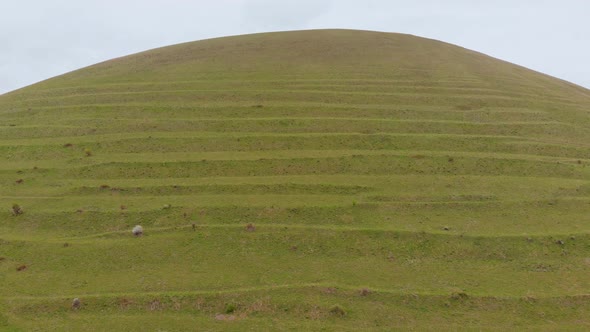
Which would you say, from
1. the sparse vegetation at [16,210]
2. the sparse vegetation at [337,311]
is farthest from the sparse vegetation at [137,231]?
the sparse vegetation at [337,311]

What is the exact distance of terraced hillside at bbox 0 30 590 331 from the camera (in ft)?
43.9

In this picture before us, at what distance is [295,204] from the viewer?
19141mm

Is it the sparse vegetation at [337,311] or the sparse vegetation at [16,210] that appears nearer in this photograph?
Answer: the sparse vegetation at [337,311]

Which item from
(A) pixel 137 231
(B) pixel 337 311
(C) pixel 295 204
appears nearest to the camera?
(B) pixel 337 311

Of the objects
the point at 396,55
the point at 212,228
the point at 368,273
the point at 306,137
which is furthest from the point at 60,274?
the point at 396,55

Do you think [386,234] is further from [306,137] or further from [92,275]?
[92,275]

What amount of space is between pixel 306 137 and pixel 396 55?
2379 cm

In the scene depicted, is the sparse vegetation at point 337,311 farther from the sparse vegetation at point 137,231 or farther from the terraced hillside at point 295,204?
the sparse vegetation at point 137,231

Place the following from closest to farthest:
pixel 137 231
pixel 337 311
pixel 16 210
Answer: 1. pixel 337 311
2. pixel 137 231
3. pixel 16 210

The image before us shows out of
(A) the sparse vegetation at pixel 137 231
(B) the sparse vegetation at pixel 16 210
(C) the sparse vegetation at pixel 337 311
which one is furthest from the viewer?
(B) the sparse vegetation at pixel 16 210

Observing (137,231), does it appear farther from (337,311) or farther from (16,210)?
(337,311)

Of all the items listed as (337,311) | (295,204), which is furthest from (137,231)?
(337,311)

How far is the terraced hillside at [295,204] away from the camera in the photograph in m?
13.4

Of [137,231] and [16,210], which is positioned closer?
[137,231]
